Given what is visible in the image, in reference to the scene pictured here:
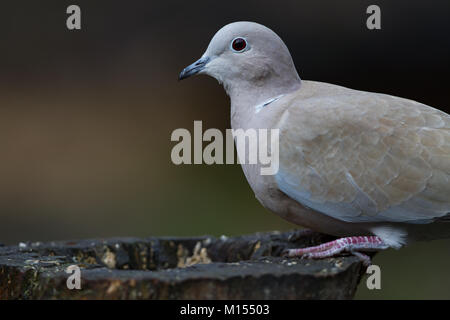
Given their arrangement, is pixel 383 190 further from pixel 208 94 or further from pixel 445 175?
pixel 208 94

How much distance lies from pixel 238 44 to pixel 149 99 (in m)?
5.62

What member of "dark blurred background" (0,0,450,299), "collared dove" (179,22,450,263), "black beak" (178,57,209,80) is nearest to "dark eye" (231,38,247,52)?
"black beak" (178,57,209,80)

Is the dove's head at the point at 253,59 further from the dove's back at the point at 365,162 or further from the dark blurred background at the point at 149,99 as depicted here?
the dark blurred background at the point at 149,99

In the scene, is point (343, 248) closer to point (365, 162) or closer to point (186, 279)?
point (365, 162)

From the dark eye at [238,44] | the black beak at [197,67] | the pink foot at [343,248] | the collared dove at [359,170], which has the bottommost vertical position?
the pink foot at [343,248]

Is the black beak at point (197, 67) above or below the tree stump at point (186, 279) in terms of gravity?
above

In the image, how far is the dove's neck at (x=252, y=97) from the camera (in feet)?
12.1

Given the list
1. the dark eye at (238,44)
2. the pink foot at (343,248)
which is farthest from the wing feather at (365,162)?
the dark eye at (238,44)

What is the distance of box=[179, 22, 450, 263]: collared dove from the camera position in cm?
326

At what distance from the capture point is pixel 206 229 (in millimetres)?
7730

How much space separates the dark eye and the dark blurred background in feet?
9.51

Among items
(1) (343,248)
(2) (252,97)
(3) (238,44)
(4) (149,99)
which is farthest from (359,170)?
(4) (149,99)
